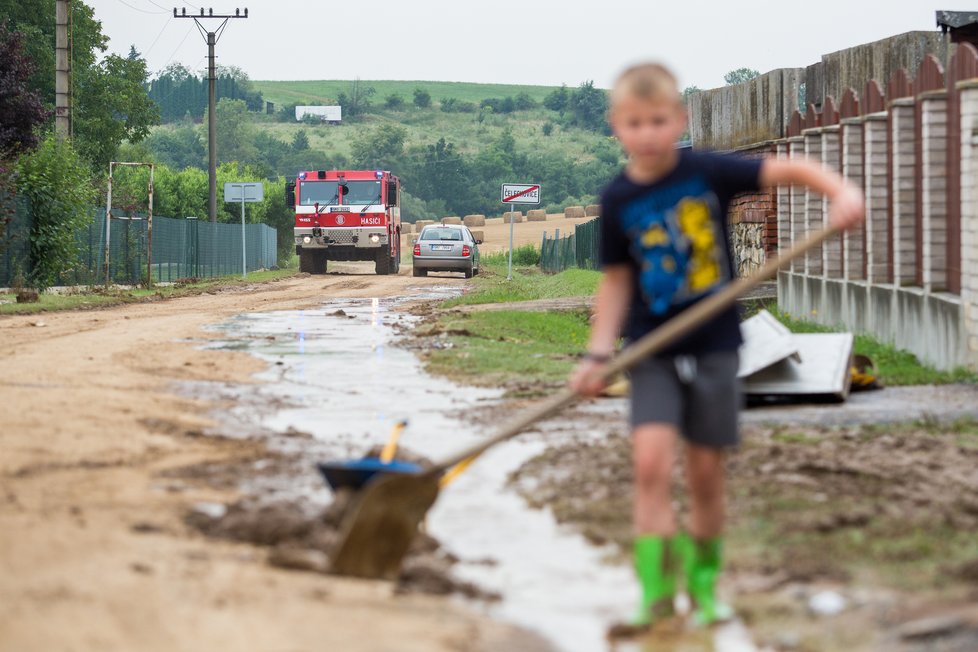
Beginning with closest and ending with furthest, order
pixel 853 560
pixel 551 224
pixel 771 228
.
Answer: pixel 853 560 < pixel 771 228 < pixel 551 224

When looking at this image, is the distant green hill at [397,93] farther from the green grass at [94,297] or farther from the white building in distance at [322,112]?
the green grass at [94,297]

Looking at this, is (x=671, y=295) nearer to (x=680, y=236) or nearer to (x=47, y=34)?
(x=680, y=236)

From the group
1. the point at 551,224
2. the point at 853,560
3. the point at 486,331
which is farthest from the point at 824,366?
the point at 551,224

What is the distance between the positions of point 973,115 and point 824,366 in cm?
237

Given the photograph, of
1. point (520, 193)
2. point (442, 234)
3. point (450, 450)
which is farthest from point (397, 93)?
point (450, 450)

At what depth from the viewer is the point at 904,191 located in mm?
14125

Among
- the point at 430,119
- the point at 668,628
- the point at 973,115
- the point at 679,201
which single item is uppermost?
the point at 430,119

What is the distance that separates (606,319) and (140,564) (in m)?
1.77

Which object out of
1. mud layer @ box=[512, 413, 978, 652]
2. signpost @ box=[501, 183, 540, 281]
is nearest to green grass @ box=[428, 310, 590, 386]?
mud layer @ box=[512, 413, 978, 652]

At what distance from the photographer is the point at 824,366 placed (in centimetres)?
1092

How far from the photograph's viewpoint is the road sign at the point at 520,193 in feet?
120

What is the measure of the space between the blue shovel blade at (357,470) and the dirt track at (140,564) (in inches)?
25.1

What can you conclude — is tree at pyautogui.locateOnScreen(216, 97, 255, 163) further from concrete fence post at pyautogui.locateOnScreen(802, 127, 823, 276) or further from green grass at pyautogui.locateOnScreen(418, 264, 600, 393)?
concrete fence post at pyautogui.locateOnScreen(802, 127, 823, 276)

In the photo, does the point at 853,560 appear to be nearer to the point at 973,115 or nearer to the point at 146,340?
the point at 973,115
